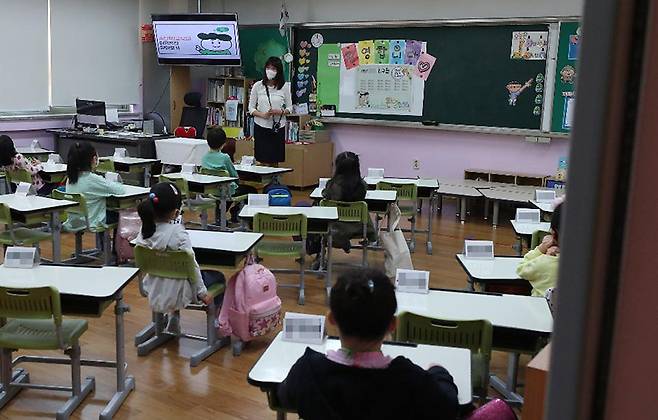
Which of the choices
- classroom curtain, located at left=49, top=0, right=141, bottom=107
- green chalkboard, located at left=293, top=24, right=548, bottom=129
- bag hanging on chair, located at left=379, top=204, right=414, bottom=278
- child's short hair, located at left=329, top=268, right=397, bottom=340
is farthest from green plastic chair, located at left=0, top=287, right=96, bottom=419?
classroom curtain, located at left=49, top=0, right=141, bottom=107

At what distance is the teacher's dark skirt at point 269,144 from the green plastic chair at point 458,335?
5.50m

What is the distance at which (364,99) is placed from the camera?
926 cm

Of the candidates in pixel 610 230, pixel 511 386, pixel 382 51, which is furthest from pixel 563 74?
pixel 610 230

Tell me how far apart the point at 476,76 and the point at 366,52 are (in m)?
1.62

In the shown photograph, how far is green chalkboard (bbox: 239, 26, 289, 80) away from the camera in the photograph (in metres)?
9.74

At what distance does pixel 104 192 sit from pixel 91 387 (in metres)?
2.25

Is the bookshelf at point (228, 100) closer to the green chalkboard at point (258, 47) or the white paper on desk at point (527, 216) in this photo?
the green chalkboard at point (258, 47)

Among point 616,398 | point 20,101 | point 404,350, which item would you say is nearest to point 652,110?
point 616,398

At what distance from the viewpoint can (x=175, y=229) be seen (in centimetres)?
354

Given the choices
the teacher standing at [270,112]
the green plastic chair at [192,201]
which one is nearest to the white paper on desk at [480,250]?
the green plastic chair at [192,201]

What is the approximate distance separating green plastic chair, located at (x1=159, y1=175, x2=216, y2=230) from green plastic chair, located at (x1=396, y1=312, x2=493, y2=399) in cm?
377

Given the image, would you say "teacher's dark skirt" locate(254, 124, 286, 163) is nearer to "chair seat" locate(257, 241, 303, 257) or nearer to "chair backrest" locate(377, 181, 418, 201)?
"chair backrest" locate(377, 181, 418, 201)

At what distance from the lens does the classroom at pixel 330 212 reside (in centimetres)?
44

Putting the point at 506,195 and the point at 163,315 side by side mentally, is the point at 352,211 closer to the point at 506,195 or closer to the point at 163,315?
the point at 163,315
